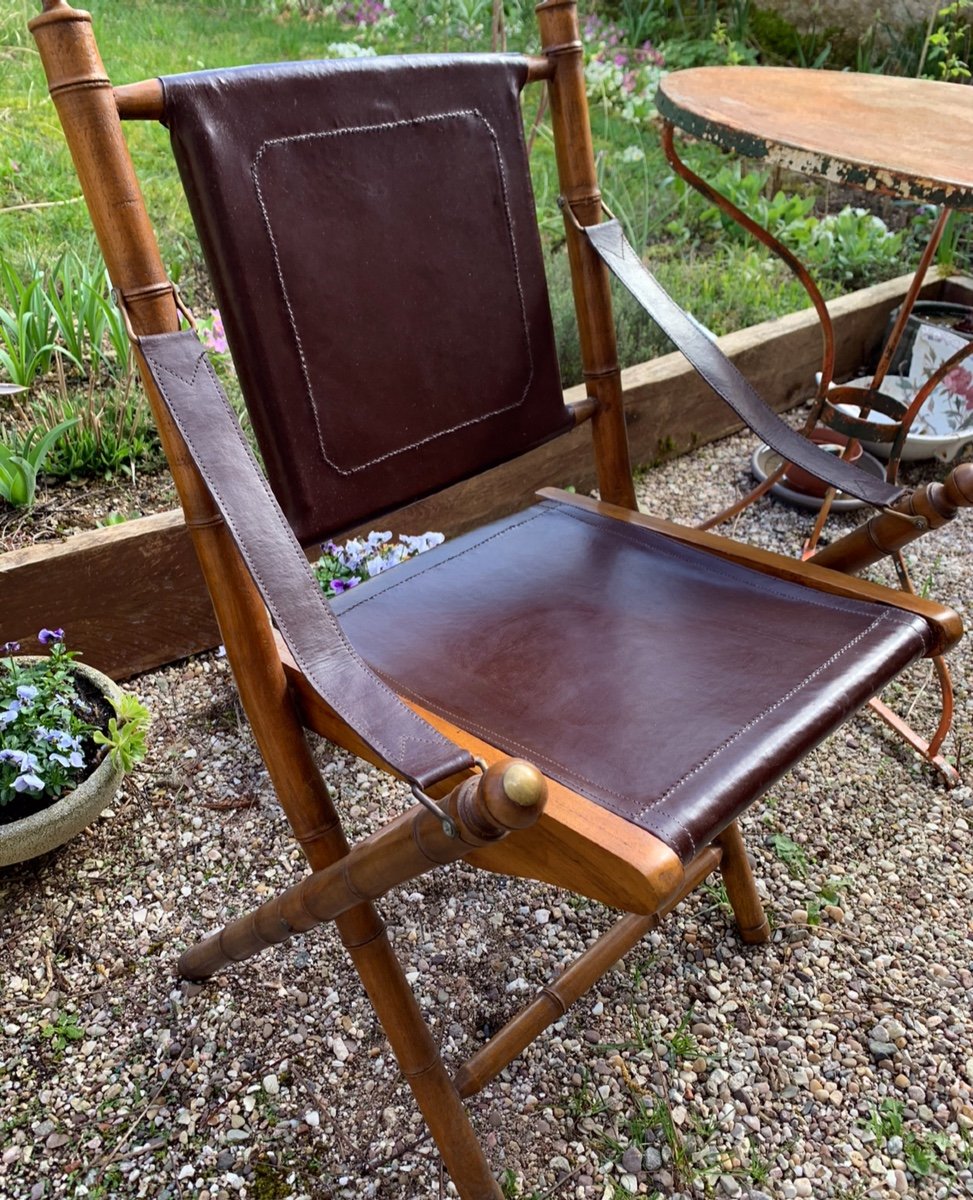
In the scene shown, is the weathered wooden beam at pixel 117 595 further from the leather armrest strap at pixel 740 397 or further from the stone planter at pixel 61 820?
the leather armrest strap at pixel 740 397

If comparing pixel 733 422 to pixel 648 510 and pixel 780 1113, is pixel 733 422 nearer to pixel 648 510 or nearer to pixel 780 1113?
pixel 648 510

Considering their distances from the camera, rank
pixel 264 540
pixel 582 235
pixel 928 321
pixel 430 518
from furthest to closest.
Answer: pixel 928 321 < pixel 430 518 < pixel 582 235 < pixel 264 540

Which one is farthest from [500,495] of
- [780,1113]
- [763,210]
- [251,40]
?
[251,40]

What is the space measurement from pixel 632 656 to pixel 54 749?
1028 mm

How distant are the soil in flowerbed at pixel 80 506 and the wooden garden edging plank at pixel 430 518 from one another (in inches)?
7.2

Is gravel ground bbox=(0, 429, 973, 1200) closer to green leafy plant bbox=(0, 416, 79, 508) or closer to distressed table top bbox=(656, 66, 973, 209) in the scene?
green leafy plant bbox=(0, 416, 79, 508)

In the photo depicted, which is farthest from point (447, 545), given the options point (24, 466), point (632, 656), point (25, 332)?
point (25, 332)

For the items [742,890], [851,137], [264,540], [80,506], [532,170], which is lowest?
[742,890]

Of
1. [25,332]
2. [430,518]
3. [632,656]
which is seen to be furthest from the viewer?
[430,518]

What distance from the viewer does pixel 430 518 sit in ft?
7.70

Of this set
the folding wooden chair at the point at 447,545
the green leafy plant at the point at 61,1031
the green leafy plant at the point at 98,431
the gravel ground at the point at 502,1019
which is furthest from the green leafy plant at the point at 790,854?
the green leafy plant at the point at 98,431

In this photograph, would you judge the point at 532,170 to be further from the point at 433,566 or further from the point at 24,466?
the point at 433,566

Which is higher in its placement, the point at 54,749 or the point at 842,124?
the point at 842,124

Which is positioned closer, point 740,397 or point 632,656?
point 632,656
